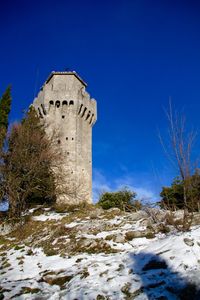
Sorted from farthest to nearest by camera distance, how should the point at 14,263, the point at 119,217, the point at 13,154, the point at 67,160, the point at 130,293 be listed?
the point at 67,160 < the point at 13,154 < the point at 119,217 < the point at 14,263 < the point at 130,293

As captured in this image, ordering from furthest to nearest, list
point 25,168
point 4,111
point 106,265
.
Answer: point 4,111 < point 25,168 < point 106,265

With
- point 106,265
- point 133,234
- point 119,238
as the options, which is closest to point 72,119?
point 133,234

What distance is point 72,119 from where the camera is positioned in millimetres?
28531

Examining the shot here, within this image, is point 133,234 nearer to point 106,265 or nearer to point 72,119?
point 106,265

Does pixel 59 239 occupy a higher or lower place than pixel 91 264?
higher

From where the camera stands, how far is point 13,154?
18.2 metres

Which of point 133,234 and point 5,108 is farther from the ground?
point 5,108

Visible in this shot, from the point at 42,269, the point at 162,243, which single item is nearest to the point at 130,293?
the point at 162,243

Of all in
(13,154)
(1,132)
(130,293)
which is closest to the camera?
(130,293)

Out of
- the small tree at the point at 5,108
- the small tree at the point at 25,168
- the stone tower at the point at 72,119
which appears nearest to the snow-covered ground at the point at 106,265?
the small tree at the point at 25,168

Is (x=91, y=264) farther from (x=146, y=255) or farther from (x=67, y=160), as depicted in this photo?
(x=67, y=160)

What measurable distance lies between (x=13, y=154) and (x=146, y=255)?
43.3 feet

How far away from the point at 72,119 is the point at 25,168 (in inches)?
459

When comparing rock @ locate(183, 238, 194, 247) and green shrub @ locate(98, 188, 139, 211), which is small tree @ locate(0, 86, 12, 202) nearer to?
green shrub @ locate(98, 188, 139, 211)
